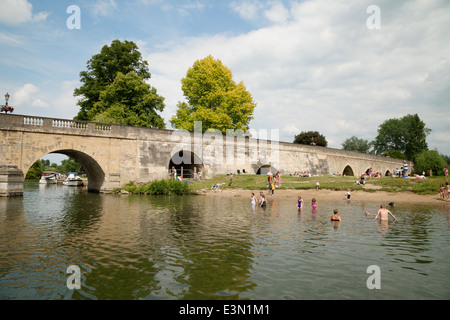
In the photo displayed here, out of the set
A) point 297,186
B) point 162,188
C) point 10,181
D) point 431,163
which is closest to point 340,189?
point 297,186

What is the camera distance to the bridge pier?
74.0 feet

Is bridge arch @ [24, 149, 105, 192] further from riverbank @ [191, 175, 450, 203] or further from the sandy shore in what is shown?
the sandy shore

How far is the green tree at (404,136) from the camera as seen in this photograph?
82.9m

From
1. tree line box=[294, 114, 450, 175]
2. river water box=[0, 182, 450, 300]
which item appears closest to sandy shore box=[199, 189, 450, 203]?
river water box=[0, 182, 450, 300]

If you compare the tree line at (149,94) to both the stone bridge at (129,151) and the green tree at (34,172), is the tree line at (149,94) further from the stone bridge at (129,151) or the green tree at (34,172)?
the green tree at (34,172)

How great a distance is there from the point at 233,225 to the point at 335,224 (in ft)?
15.1

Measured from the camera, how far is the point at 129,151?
30.5m

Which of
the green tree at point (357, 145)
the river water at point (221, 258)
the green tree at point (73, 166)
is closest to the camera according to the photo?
the river water at point (221, 258)

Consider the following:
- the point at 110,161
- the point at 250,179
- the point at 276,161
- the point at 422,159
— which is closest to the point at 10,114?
the point at 110,161

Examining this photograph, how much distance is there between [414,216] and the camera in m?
15.9

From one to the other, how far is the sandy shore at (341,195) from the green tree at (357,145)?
250ft

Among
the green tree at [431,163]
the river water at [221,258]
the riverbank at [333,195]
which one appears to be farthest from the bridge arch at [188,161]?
the green tree at [431,163]

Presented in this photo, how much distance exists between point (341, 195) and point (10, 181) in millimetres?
27562

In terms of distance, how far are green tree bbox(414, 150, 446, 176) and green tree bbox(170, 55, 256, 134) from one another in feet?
149
